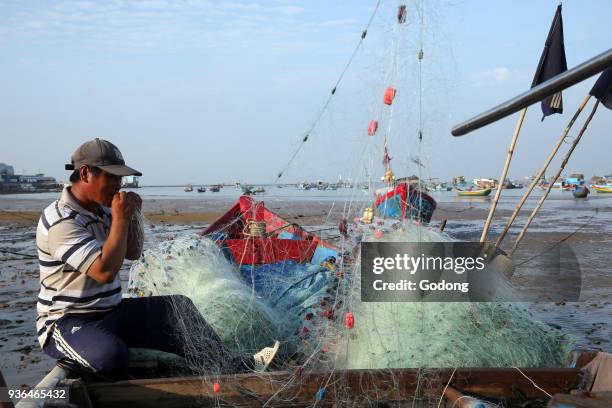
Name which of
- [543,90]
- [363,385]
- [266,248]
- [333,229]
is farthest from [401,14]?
[333,229]

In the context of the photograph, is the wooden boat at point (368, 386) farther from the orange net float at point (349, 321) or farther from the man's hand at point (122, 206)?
the man's hand at point (122, 206)

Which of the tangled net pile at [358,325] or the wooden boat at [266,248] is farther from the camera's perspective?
the wooden boat at [266,248]

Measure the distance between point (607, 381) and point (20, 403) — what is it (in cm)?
311

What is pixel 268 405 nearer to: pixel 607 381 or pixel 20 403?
pixel 20 403

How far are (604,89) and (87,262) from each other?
191 inches

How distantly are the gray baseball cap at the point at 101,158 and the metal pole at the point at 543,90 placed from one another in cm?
221

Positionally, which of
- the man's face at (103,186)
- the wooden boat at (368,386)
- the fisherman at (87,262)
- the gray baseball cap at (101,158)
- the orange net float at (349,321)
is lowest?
the wooden boat at (368,386)

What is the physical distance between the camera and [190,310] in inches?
142

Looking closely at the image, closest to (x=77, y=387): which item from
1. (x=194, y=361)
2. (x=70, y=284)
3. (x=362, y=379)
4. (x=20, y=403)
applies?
(x=20, y=403)

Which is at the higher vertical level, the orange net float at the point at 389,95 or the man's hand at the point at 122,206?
the orange net float at the point at 389,95

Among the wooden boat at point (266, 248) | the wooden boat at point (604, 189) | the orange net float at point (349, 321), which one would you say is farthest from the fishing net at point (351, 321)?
the wooden boat at point (604, 189)

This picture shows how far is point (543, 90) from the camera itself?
1.16 meters

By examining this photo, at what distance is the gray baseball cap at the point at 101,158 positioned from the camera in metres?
Result: 3.01

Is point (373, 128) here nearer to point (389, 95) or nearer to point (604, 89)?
point (389, 95)
